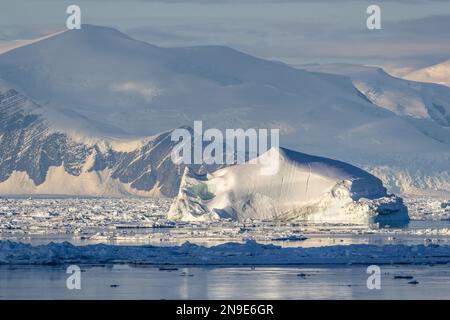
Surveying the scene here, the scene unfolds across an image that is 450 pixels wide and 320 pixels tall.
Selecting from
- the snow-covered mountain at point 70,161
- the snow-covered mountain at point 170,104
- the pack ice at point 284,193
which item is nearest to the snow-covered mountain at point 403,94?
the snow-covered mountain at point 170,104

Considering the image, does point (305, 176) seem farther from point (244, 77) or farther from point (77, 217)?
point (244, 77)

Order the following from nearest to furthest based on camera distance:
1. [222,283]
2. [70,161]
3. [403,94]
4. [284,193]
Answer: [222,283]
[284,193]
[70,161]
[403,94]

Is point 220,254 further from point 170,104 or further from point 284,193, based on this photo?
point 170,104

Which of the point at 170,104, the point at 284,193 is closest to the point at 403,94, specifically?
the point at 170,104

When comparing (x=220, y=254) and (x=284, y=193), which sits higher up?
(x=284, y=193)

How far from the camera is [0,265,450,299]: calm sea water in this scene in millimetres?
32500

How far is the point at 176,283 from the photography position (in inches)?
1375

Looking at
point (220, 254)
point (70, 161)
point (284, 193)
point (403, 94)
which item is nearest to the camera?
point (220, 254)

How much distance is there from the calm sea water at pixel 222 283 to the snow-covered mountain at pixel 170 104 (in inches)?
3057

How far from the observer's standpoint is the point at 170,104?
145125 mm

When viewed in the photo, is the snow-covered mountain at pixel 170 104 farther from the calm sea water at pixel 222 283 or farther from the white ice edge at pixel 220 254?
the calm sea water at pixel 222 283

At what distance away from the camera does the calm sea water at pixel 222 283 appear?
107 feet

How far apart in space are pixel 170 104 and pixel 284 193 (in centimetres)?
8259

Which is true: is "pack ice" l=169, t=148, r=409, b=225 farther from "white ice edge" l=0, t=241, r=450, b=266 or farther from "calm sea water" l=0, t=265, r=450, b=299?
"calm sea water" l=0, t=265, r=450, b=299
